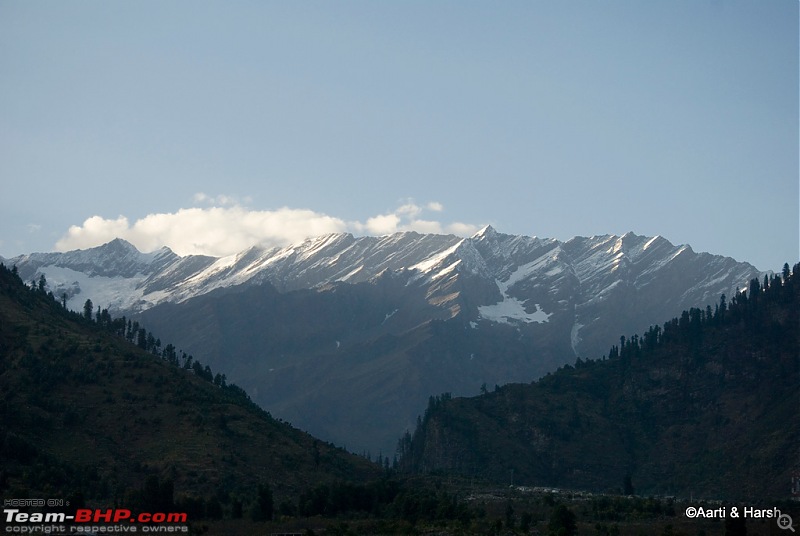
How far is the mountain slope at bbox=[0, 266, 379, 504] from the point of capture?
15350 cm

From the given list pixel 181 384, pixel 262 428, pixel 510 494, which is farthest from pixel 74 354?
pixel 510 494

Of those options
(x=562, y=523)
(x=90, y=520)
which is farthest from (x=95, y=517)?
(x=562, y=523)

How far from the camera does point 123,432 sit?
17338 centimetres

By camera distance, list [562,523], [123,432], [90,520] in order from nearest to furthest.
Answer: [90,520], [562,523], [123,432]

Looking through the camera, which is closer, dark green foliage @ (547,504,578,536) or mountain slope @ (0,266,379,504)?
dark green foliage @ (547,504,578,536)

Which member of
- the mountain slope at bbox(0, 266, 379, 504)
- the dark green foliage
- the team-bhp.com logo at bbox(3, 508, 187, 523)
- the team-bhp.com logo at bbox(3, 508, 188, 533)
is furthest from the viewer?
the mountain slope at bbox(0, 266, 379, 504)

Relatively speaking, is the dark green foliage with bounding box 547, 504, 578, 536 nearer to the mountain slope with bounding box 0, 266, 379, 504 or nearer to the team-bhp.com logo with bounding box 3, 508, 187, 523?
the team-bhp.com logo with bounding box 3, 508, 187, 523

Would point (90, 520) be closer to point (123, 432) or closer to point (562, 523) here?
point (562, 523)

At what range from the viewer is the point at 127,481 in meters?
156

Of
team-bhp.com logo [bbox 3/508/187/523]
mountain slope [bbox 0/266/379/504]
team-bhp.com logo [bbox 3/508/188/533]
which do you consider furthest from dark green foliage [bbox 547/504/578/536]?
mountain slope [bbox 0/266/379/504]

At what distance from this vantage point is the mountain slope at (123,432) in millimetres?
153500

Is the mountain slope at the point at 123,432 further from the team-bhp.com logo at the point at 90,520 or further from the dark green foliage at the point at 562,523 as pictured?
the dark green foliage at the point at 562,523

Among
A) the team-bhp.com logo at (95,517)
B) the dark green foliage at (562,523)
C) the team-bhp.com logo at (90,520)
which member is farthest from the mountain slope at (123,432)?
the dark green foliage at (562,523)

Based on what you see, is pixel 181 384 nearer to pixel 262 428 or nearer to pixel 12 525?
pixel 262 428
